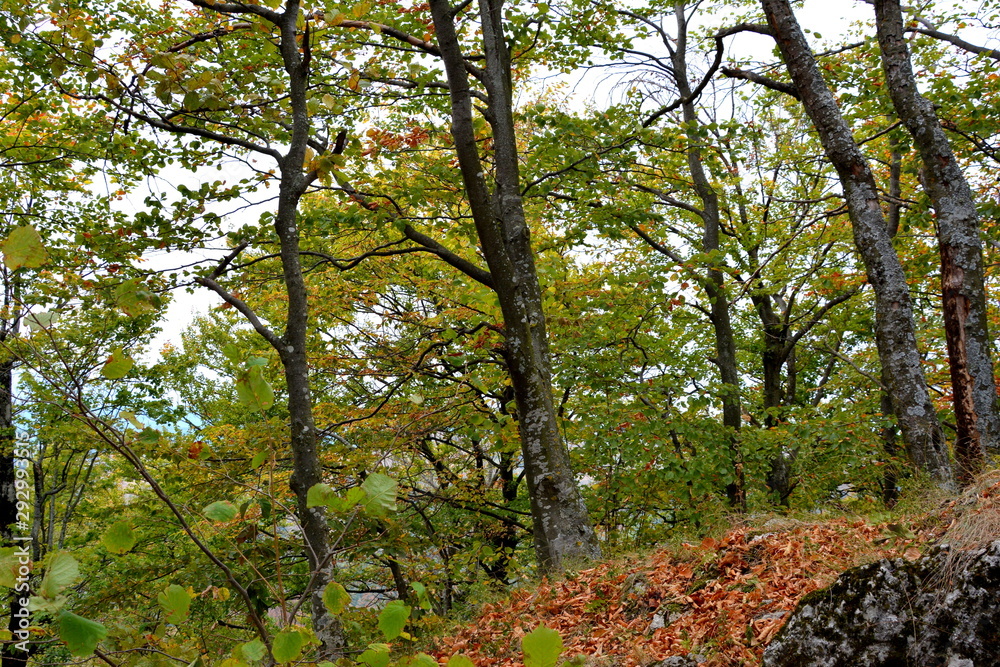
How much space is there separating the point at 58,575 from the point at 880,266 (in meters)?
6.25

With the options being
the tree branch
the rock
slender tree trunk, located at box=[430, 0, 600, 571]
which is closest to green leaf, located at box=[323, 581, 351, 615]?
the rock

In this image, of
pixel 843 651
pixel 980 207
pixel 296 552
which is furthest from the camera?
pixel 296 552

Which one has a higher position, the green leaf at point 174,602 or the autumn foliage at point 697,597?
the green leaf at point 174,602

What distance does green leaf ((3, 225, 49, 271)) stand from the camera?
149 centimetres

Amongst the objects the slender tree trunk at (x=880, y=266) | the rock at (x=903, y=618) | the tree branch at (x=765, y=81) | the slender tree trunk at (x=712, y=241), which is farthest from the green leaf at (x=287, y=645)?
the slender tree trunk at (x=712, y=241)

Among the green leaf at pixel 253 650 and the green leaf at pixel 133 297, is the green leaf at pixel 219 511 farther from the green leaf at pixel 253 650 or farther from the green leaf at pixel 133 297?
the green leaf at pixel 133 297

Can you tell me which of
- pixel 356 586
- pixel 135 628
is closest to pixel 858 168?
pixel 135 628

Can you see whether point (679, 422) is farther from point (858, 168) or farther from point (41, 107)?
point (41, 107)

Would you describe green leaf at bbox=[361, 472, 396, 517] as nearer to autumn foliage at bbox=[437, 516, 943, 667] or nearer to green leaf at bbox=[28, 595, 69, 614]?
green leaf at bbox=[28, 595, 69, 614]

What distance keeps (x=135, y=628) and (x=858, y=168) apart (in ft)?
20.9

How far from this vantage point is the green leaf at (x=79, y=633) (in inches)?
55.6

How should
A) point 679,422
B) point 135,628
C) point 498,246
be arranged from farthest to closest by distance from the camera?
point 679,422 → point 498,246 → point 135,628

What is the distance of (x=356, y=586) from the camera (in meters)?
15.0

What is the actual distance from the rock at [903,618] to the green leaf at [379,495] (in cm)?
247
